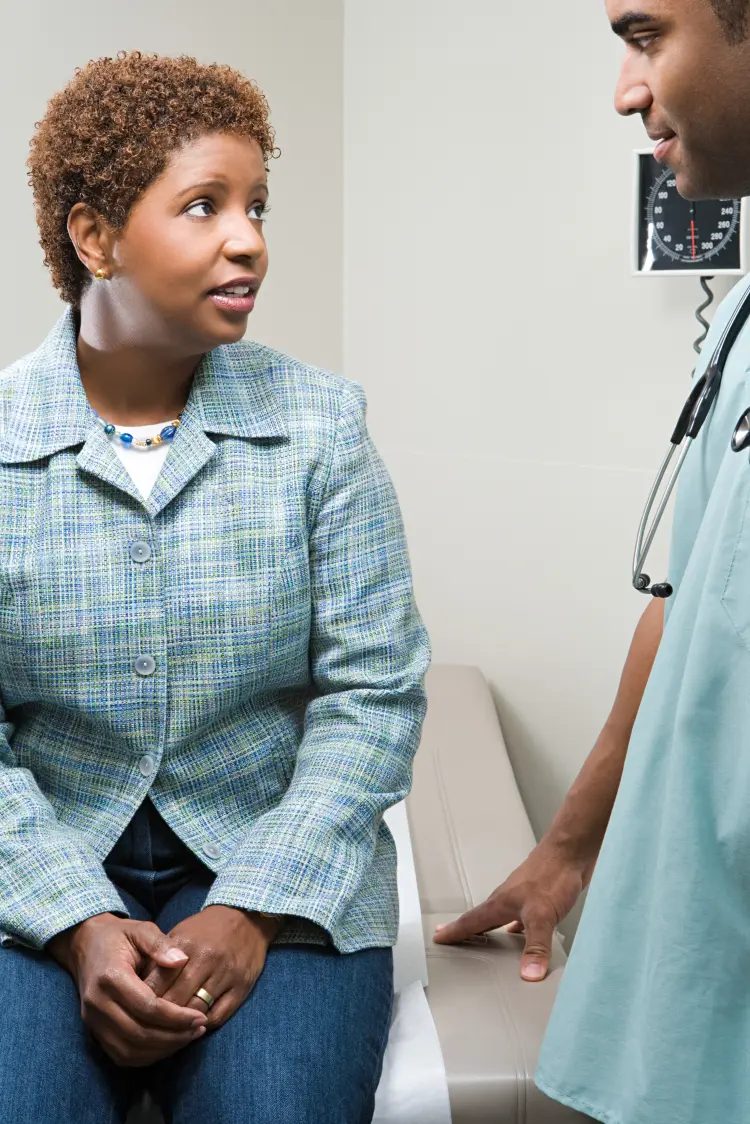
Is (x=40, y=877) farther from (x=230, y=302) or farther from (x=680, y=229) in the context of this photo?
(x=680, y=229)

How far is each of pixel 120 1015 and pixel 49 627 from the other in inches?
14.8

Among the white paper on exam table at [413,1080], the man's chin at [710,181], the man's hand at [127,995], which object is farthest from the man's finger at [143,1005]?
the man's chin at [710,181]

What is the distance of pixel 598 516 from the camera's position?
217 centimetres

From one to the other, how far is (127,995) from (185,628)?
35 cm

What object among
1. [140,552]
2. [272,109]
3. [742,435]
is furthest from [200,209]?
[272,109]

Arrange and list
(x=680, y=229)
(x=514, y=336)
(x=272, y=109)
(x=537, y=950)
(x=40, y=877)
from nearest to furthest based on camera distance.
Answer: (x=40, y=877)
(x=537, y=950)
(x=680, y=229)
(x=514, y=336)
(x=272, y=109)

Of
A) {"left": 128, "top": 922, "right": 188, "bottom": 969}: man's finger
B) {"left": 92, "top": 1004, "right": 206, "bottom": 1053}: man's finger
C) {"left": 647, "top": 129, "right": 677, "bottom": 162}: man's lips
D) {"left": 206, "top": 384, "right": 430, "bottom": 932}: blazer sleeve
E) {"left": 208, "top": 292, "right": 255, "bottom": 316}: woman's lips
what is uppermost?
{"left": 647, "top": 129, "right": 677, "bottom": 162}: man's lips

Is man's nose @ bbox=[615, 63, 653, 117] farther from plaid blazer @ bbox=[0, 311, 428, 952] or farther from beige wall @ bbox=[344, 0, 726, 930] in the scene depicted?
beige wall @ bbox=[344, 0, 726, 930]

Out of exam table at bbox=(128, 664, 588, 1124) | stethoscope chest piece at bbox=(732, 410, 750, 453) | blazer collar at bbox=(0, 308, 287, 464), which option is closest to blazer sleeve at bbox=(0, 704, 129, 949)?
exam table at bbox=(128, 664, 588, 1124)

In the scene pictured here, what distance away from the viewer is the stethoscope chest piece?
0.96 m

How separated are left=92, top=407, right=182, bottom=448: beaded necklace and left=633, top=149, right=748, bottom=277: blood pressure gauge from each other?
0.86m

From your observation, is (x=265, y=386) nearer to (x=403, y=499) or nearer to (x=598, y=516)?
(x=598, y=516)

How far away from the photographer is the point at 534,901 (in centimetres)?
153

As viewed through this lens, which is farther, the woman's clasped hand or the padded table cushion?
the padded table cushion
